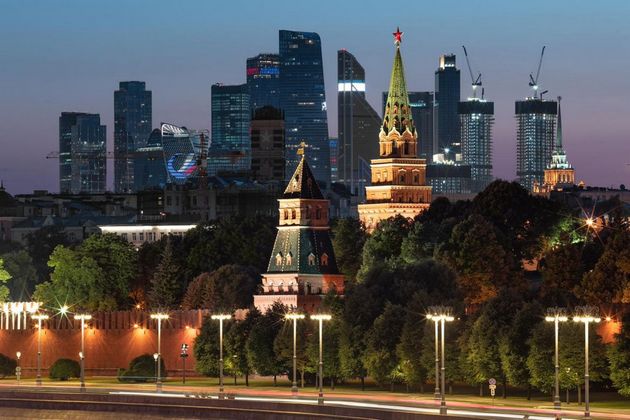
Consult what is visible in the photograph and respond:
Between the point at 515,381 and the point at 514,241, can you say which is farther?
the point at 514,241

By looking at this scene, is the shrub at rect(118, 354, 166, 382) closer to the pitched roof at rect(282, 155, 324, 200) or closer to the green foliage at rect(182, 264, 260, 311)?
the green foliage at rect(182, 264, 260, 311)

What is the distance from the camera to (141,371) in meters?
163

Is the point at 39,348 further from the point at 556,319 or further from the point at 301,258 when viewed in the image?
the point at 556,319

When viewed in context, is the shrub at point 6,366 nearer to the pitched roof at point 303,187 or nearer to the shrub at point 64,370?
the shrub at point 64,370

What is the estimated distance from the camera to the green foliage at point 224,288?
180725 millimetres

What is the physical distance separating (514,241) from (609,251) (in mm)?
33970

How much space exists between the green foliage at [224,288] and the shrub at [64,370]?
13484 millimetres

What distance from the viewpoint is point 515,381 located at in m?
136

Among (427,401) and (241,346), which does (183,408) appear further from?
(241,346)

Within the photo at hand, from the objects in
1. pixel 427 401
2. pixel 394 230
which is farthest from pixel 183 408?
pixel 394 230

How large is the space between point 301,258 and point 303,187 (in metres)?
5.73

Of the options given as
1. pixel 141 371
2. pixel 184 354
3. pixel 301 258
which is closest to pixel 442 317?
pixel 184 354

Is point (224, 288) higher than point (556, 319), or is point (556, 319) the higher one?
point (224, 288)

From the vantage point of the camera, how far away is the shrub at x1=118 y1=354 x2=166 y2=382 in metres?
160
